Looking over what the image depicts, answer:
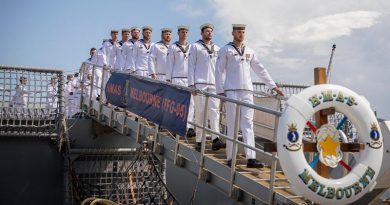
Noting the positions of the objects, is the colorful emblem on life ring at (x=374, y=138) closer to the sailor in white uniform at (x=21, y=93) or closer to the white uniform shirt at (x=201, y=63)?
the white uniform shirt at (x=201, y=63)

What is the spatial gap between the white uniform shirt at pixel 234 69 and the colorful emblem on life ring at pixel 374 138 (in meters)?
1.99

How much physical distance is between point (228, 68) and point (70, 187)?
533 cm

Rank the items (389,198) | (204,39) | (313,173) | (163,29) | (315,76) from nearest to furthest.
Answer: (313,173)
(315,76)
(389,198)
(204,39)
(163,29)

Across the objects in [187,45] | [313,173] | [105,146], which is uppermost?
[187,45]

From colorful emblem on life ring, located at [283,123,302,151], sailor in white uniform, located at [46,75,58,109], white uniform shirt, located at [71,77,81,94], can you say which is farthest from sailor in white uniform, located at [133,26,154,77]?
colorful emblem on life ring, located at [283,123,302,151]

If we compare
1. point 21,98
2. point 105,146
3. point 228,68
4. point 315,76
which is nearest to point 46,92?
point 21,98

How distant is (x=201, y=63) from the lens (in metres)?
7.64

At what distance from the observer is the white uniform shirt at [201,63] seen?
760 cm

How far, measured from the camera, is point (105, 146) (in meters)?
11.1

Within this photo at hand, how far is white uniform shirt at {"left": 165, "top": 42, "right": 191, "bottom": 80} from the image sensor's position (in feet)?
28.1

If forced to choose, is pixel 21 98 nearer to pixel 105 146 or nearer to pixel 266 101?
pixel 105 146

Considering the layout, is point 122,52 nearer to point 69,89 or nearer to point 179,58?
point 179,58

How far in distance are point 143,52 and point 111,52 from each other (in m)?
1.47

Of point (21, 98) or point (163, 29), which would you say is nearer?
point (163, 29)
